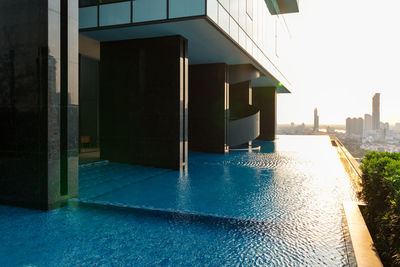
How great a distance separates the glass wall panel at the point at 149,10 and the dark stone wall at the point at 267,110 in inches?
869

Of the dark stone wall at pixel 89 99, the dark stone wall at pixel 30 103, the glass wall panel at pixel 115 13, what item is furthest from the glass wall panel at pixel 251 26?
the dark stone wall at pixel 89 99

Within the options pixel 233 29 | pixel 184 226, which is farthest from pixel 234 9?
pixel 184 226

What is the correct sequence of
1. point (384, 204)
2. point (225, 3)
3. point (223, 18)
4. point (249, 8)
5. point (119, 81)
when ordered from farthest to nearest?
1. point (249, 8)
2. point (119, 81)
3. point (225, 3)
4. point (223, 18)
5. point (384, 204)

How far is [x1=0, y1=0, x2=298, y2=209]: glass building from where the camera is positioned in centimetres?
628

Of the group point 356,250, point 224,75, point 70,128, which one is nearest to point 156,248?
point 356,250

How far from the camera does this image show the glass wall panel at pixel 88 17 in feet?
34.8

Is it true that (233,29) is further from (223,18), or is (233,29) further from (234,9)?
(223,18)

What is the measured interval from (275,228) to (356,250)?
1410mm

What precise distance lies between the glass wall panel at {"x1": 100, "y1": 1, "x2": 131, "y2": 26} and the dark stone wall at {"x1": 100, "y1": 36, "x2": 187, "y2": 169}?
173 centimetres

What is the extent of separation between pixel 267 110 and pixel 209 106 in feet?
46.2

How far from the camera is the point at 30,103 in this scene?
20.7 ft

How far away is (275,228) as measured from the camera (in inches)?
197

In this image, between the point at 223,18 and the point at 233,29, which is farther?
the point at 233,29

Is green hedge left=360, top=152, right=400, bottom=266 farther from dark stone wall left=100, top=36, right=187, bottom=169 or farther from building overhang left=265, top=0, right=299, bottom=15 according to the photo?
building overhang left=265, top=0, right=299, bottom=15
